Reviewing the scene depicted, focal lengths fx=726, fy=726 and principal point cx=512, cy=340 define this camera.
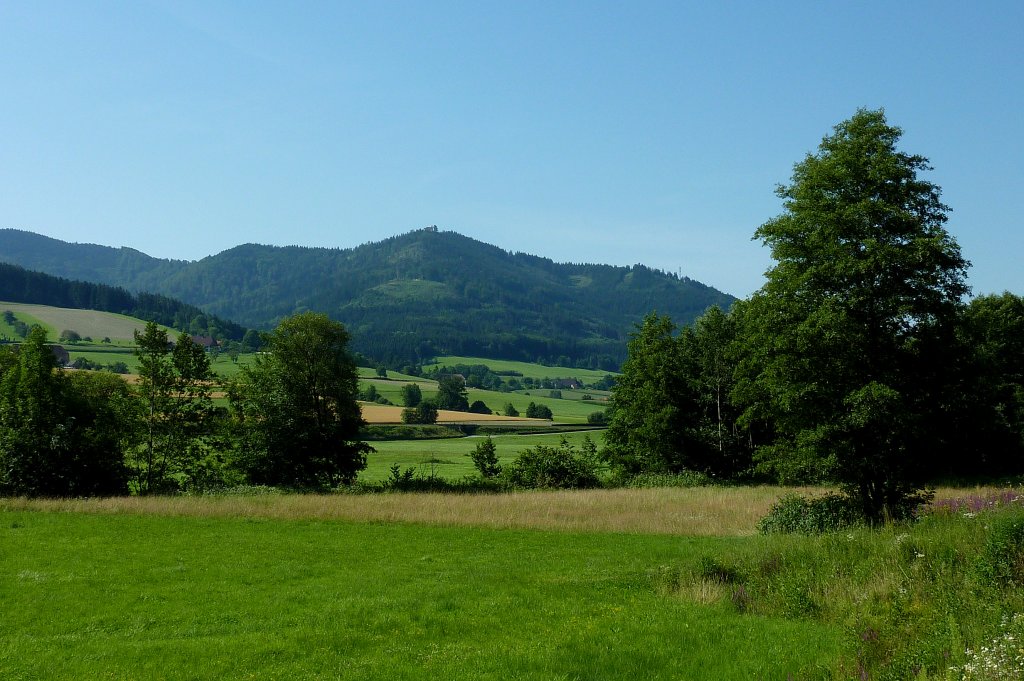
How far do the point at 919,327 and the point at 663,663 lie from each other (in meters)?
19.9

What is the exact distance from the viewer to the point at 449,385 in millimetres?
158875

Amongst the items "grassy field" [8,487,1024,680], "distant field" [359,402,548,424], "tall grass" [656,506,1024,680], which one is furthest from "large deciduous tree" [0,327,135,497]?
"distant field" [359,402,548,424]

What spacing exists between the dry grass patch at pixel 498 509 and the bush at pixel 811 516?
1.21 meters

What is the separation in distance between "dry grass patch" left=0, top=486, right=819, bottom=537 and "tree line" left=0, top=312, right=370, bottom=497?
6.93 metres

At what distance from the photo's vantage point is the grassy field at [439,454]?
65.2 m

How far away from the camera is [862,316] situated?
26.3 m

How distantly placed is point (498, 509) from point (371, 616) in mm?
20717

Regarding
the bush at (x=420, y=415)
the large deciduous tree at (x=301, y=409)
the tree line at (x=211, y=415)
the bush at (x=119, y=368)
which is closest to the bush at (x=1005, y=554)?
the tree line at (x=211, y=415)

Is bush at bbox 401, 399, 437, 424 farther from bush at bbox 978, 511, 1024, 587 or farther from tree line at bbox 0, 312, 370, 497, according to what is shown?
bush at bbox 978, 511, 1024, 587

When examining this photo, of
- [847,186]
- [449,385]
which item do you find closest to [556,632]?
[847,186]

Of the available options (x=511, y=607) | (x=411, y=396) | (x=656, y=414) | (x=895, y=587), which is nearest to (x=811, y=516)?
(x=895, y=587)

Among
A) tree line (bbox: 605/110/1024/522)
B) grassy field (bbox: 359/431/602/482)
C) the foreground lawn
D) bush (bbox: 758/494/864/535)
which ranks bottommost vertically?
grassy field (bbox: 359/431/602/482)

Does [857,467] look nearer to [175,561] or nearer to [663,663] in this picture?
[663,663]

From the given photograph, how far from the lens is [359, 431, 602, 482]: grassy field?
65.2 m
